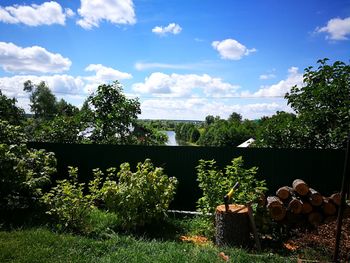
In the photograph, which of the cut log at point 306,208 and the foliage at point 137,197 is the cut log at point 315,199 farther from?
the foliage at point 137,197

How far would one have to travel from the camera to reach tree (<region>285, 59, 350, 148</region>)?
29.0ft

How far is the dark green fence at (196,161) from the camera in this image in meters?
7.74

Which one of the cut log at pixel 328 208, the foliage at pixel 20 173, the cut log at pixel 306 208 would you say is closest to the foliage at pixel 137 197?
the foliage at pixel 20 173

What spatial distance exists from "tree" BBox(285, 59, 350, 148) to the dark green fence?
4.81ft

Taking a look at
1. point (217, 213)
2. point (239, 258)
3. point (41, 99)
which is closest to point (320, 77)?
point (217, 213)

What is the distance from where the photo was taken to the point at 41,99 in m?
54.2

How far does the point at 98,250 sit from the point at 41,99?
5375 centimetres

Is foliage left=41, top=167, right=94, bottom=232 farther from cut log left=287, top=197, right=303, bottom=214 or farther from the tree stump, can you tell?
cut log left=287, top=197, right=303, bottom=214

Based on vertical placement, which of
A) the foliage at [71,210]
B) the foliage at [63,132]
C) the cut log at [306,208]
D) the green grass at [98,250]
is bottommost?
the green grass at [98,250]

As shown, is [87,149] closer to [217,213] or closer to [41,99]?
[217,213]

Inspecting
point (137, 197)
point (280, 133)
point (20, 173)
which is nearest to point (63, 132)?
point (20, 173)

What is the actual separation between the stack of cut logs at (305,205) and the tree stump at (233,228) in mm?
1121

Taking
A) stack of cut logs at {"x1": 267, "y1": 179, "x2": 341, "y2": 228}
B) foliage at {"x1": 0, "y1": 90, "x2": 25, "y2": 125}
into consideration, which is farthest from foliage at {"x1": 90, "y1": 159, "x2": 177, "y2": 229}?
foliage at {"x1": 0, "y1": 90, "x2": 25, "y2": 125}

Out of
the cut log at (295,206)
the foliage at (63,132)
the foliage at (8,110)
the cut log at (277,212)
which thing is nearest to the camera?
the cut log at (277,212)
